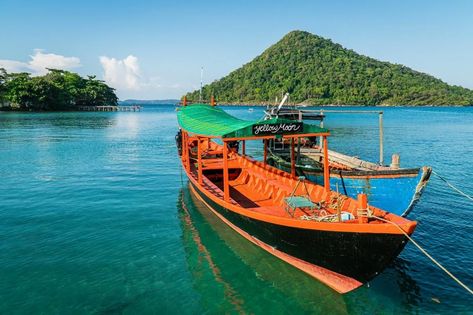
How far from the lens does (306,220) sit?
902 centimetres

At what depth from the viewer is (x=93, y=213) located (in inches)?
643

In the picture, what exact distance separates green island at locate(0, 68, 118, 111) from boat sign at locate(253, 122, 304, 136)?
→ 344ft

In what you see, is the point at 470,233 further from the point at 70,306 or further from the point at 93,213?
the point at 93,213

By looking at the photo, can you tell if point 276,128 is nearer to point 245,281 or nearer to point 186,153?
point 245,281

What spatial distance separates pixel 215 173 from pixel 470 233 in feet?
39.0

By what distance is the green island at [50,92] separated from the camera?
96938 millimetres

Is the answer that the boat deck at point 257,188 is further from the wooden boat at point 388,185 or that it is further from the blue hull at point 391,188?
the blue hull at point 391,188

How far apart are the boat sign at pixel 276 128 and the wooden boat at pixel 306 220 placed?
0.11 ft

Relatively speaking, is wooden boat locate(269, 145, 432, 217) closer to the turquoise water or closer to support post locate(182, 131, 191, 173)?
the turquoise water

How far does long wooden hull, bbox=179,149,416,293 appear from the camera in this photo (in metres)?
8.02

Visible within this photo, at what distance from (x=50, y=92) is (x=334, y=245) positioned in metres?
115

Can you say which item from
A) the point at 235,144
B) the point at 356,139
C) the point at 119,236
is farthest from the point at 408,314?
the point at 356,139

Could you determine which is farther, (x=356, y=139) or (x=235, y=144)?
(x=356, y=139)

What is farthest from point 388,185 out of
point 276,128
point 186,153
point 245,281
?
point 186,153
